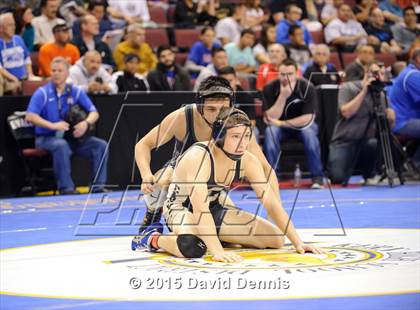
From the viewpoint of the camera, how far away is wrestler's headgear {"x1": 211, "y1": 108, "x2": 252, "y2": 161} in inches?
246

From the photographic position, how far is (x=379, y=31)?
710 inches

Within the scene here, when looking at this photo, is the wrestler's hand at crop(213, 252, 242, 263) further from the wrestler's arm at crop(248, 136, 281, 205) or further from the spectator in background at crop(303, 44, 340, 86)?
the spectator in background at crop(303, 44, 340, 86)

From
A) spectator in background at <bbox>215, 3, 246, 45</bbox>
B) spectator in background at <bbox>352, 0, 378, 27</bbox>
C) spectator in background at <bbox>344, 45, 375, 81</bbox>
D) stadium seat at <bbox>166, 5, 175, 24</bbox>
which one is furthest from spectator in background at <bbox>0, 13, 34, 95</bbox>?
spectator in background at <bbox>352, 0, 378, 27</bbox>

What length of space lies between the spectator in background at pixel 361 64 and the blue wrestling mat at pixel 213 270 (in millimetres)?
3736

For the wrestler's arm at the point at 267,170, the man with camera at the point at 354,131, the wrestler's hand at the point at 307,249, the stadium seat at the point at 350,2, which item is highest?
the wrestler's arm at the point at 267,170

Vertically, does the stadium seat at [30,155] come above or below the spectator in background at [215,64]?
below

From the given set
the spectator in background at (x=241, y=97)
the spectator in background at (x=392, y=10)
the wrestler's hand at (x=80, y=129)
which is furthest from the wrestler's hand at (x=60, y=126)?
the spectator in background at (x=392, y=10)

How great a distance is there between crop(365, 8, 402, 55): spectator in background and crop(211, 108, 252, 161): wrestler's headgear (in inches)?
455

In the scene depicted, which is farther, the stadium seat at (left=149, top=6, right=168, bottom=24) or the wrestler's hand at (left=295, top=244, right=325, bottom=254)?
the stadium seat at (left=149, top=6, right=168, bottom=24)

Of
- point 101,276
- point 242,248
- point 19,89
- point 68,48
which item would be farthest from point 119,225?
point 68,48

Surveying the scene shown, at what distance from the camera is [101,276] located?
5781 millimetres

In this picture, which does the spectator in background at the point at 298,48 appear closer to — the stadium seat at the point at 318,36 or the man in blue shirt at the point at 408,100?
the stadium seat at the point at 318,36

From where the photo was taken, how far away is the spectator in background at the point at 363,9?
714 inches

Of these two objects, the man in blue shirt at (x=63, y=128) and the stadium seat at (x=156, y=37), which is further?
the stadium seat at (x=156, y=37)
